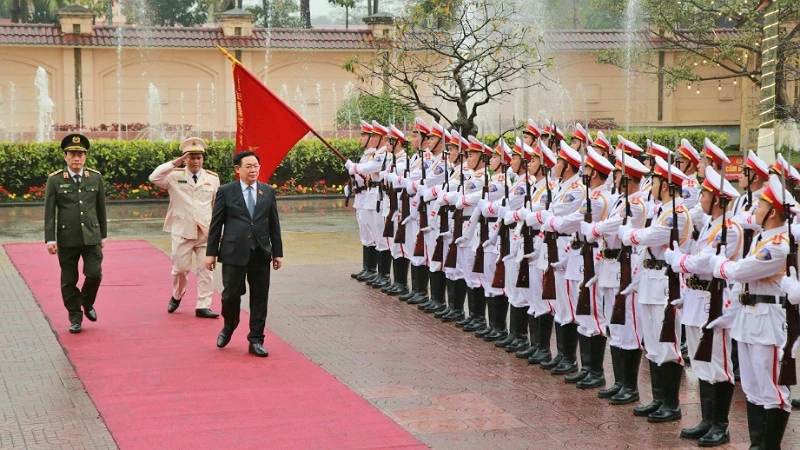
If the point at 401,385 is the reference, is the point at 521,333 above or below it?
above

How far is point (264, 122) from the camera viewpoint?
12336mm

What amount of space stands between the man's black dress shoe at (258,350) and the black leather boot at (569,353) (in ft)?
7.58

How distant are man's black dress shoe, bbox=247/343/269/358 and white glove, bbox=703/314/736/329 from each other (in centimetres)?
385

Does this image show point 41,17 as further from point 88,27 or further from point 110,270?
point 110,270

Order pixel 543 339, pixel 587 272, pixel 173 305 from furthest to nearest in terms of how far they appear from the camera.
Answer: pixel 173 305 → pixel 543 339 → pixel 587 272

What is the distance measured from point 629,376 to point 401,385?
1647mm

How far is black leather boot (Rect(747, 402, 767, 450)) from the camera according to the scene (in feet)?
22.5

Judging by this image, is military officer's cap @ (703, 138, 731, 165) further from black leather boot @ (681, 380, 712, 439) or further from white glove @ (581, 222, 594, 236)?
black leather boot @ (681, 380, 712, 439)

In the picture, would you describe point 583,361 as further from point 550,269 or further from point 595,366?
point 550,269

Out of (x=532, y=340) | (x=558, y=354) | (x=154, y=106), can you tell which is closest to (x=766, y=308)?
(x=558, y=354)

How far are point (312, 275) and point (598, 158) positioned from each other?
6.15 meters

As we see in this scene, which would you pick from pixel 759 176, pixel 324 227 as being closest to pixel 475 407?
pixel 759 176

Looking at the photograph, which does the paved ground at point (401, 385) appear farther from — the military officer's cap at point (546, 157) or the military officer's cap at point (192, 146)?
the military officer's cap at point (192, 146)

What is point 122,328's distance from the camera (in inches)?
421
